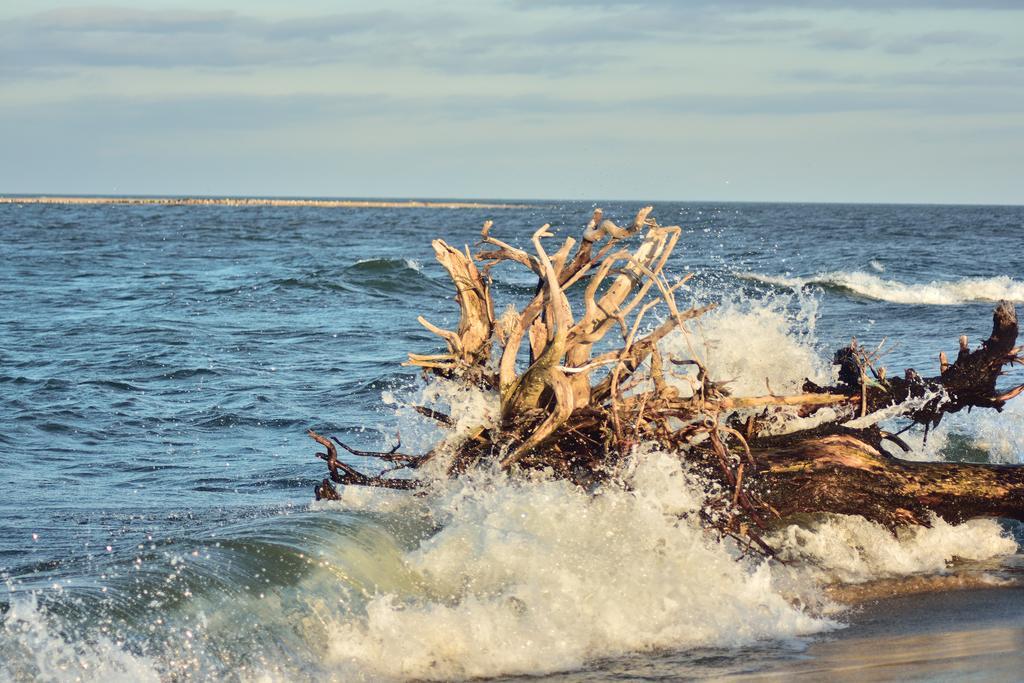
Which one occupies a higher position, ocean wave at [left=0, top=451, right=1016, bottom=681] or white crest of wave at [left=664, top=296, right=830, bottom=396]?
white crest of wave at [left=664, top=296, right=830, bottom=396]

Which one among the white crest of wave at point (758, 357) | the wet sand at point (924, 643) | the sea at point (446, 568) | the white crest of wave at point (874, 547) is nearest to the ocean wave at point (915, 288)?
the sea at point (446, 568)

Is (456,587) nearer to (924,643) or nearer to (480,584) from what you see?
(480,584)

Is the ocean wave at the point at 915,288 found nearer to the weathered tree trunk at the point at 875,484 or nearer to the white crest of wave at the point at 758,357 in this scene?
the white crest of wave at the point at 758,357

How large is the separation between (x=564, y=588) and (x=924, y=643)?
166 centimetres

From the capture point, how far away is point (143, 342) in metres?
16.1

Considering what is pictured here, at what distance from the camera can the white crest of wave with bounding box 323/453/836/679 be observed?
492 cm

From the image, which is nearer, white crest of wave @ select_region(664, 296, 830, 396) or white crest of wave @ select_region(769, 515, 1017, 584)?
white crest of wave @ select_region(769, 515, 1017, 584)

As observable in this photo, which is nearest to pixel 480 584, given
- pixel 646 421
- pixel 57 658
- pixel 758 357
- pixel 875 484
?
pixel 646 421

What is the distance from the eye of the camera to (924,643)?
17.1 ft

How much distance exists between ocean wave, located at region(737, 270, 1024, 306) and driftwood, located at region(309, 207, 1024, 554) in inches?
714

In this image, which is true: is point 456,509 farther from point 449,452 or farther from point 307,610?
point 307,610

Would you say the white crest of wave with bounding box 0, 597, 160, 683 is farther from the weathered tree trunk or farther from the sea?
the weathered tree trunk

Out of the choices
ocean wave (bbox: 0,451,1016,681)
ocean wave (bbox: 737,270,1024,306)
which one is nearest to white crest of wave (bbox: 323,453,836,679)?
ocean wave (bbox: 0,451,1016,681)

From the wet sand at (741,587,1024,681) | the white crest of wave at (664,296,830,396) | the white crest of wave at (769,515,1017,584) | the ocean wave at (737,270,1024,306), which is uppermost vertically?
the white crest of wave at (664,296,830,396)
